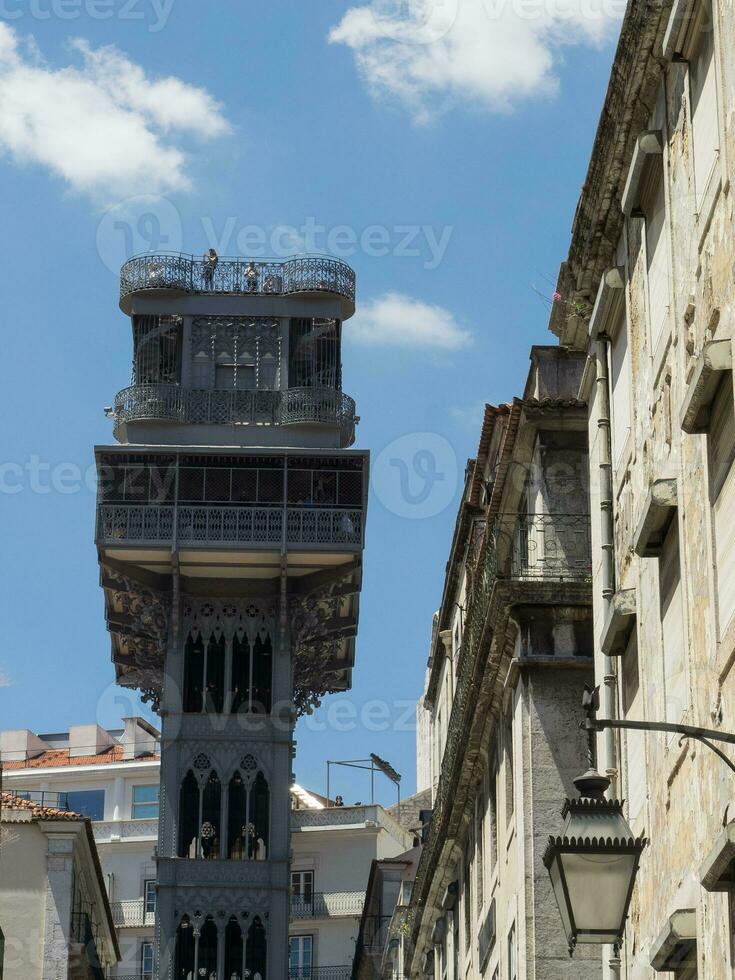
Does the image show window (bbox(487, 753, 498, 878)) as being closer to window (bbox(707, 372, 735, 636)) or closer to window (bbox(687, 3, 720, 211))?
window (bbox(687, 3, 720, 211))

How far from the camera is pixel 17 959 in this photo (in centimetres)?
4619

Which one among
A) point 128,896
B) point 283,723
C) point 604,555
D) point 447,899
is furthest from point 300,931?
point 604,555

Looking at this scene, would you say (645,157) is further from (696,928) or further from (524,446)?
(524,446)

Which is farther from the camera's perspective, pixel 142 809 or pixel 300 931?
pixel 142 809

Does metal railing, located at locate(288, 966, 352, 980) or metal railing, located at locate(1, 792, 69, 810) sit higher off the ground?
metal railing, located at locate(1, 792, 69, 810)

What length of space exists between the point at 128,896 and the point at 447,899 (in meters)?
42.8

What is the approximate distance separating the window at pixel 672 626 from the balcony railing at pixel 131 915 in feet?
206

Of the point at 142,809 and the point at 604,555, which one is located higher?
the point at 142,809

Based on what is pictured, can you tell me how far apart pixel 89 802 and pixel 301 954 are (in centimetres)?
1289

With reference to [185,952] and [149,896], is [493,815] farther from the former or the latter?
[149,896]

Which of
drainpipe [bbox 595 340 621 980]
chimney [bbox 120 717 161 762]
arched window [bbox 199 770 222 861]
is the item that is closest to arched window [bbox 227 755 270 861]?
arched window [bbox 199 770 222 861]

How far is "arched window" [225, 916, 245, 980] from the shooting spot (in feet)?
189

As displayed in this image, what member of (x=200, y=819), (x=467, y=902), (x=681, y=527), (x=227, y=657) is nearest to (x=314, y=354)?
(x=227, y=657)

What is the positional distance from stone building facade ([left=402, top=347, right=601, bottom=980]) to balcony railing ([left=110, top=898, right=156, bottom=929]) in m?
45.6
